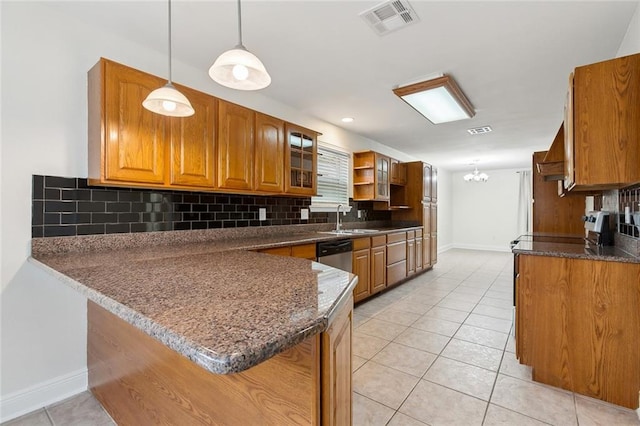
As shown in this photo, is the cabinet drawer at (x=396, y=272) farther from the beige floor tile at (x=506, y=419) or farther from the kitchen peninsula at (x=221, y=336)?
the kitchen peninsula at (x=221, y=336)

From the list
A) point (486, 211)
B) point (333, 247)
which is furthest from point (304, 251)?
point (486, 211)

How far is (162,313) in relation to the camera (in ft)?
2.50

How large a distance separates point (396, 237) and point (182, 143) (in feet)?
10.6

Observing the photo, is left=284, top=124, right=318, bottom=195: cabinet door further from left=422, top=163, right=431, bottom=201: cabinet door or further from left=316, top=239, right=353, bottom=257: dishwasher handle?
left=422, top=163, right=431, bottom=201: cabinet door

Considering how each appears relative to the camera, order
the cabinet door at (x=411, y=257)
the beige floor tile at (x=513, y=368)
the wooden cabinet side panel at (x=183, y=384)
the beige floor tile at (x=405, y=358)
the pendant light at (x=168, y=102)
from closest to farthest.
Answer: the wooden cabinet side panel at (x=183, y=384) < the pendant light at (x=168, y=102) < the beige floor tile at (x=513, y=368) < the beige floor tile at (x=405, y=358) < the cabinet door at (x=411, y=257)

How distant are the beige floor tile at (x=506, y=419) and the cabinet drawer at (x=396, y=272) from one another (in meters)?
2.52

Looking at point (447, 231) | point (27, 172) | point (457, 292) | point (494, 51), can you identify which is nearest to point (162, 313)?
point (27, 172)

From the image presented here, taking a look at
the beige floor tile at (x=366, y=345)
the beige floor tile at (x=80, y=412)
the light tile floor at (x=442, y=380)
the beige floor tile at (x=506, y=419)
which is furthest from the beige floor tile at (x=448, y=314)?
the beige floor tile at (x=80, y=412)

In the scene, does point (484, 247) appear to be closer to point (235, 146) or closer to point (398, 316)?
point (398, 316)

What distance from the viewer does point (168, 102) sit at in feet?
5.65

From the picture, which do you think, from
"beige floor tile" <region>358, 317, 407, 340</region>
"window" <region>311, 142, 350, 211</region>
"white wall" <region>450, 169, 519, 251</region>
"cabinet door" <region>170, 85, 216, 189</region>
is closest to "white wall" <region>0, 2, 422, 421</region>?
"cabinet door" <region>170, 85, 216, 189</region>

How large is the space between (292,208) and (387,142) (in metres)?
2.68

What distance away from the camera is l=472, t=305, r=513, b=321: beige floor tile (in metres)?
3.33

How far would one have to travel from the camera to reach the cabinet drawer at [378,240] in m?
3.95
